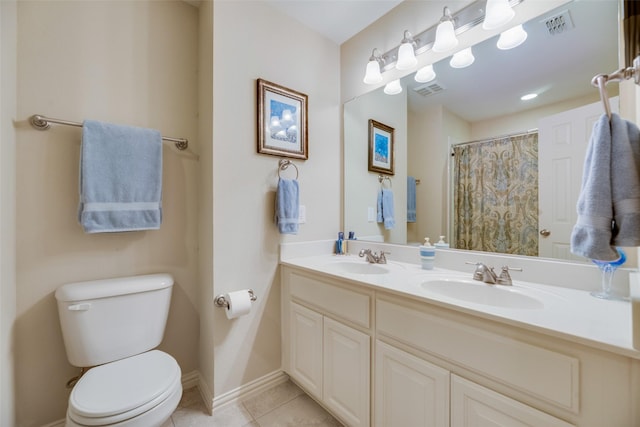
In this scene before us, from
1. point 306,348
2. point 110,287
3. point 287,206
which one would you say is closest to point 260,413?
point 306,348

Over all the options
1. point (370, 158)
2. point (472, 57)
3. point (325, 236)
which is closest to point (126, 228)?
point (325, 236)

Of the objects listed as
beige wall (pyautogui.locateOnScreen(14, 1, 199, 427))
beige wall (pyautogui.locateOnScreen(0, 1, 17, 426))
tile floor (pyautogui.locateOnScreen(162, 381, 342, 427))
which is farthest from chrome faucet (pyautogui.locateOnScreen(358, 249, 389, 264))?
beige wall (pyautogui.locateOnScreen(0, 1, 17, 426))

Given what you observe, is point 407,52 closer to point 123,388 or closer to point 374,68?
point 374,68

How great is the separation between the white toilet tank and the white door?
6.28 feet

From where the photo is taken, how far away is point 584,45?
3.61 ft

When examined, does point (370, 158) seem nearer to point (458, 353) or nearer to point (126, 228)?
point (458, 353)

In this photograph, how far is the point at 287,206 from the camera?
1662 millimetres

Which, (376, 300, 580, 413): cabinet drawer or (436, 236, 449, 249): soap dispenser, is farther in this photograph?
(436, 236, 449, 249): soap dispenser

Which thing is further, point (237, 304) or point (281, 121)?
point (281, 121)

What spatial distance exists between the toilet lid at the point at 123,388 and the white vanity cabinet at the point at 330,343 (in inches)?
26.4

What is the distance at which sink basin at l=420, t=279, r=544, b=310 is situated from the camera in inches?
41.3

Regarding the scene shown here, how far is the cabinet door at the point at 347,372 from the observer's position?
1.21m

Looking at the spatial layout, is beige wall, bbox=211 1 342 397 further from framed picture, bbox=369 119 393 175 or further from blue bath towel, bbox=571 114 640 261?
blue bath towel, bbox=571 114 640 261

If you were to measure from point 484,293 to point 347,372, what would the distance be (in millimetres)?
734
